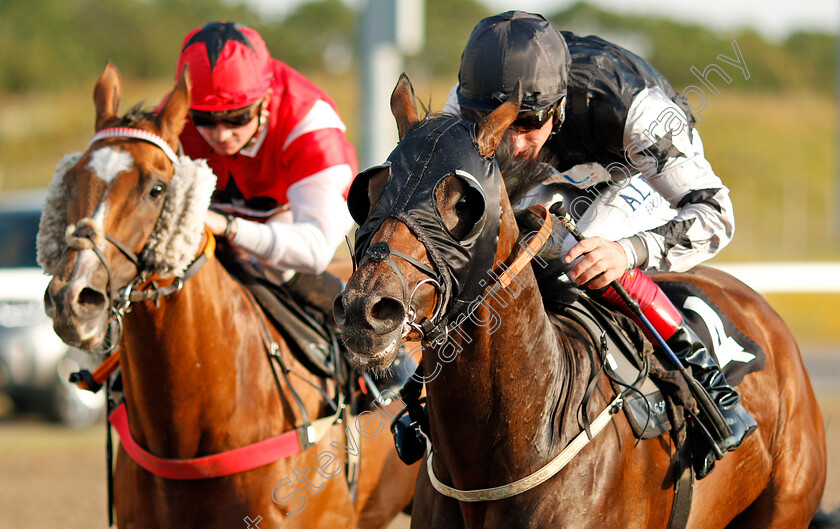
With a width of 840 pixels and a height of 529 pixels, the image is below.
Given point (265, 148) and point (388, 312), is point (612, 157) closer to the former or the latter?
point (388, 312)

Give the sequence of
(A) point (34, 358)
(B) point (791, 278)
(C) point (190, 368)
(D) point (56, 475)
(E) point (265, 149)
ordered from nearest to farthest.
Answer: (C) point (190, 368), (E) point (265, 149), (D) point (56, 475), (A) point (34, 358), (B) point (791, 278)

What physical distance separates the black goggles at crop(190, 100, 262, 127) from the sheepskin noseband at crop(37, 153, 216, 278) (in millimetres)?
446

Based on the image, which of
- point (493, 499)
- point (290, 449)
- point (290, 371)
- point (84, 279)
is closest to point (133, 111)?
point (84, 279)

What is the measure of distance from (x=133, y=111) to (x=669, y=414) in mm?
2061

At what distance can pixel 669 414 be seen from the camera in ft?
9.36

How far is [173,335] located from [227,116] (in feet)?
3.01

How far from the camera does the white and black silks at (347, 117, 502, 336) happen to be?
2.16m

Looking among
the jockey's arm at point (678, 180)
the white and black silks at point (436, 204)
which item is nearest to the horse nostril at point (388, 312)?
the white and black silks at point (436, 204)

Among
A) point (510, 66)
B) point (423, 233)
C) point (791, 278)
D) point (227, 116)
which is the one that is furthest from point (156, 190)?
point (791, 278)

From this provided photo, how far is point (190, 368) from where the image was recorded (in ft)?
11.0

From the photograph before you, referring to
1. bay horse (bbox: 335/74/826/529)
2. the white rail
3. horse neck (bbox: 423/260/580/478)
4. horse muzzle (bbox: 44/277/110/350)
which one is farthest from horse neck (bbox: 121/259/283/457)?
the white rail

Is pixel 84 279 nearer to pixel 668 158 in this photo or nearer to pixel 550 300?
pixel 550 300

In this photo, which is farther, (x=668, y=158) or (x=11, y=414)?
(x=11, y=414)

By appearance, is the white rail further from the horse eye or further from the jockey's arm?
the horse eye
